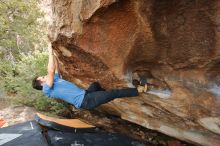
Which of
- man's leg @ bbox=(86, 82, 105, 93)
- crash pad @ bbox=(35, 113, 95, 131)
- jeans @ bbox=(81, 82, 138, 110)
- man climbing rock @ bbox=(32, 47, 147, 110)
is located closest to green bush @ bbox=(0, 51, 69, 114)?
crash pad @ bbox=(35, 113, 95, 131)

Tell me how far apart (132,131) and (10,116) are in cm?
321

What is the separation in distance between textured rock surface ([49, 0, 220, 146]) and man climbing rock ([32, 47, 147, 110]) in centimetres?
18

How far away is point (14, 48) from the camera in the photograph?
44.8ft

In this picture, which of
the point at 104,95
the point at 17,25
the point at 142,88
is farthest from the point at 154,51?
the point at 17,25

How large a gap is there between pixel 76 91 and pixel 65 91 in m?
0.20

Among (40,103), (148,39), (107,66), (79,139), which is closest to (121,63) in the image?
(107,66)

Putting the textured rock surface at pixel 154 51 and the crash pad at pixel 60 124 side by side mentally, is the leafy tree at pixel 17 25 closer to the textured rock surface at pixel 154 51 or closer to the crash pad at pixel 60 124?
the crash pad at pixel 60 124

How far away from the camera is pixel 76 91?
5.59m

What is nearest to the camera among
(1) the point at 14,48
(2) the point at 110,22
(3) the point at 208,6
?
(3) the point at 208,6

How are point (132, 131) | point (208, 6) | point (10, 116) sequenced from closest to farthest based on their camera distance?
1. point (208, 6)
2. point (132, 131)
3. point (10, 116)

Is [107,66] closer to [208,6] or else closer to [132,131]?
[208,6]

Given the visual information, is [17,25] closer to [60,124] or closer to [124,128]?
[60,124]

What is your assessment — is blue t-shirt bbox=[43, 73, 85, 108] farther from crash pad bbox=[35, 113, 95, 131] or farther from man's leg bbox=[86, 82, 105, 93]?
crash pad bbox=[35, 113, 95, 131]

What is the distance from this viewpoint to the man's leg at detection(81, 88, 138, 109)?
17.0 feet
